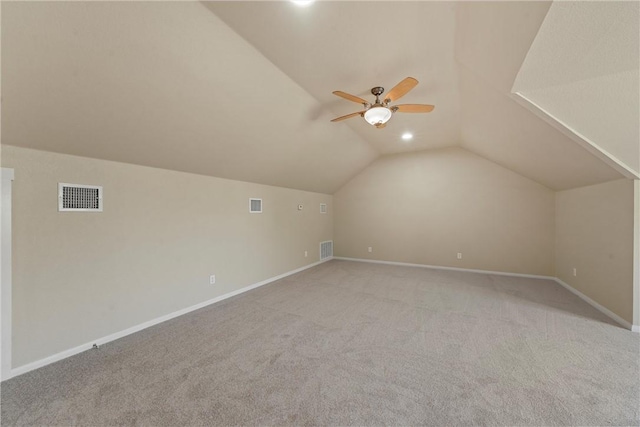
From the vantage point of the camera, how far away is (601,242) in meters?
3.04

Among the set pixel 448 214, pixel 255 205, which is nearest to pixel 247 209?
pixel 255 205

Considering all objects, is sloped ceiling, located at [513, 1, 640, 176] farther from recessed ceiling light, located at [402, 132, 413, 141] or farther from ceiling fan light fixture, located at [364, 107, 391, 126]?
recessed ceiling light, located at [402, 132, 413, 141]

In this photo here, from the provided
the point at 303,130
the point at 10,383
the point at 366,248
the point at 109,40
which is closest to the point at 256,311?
the point at 10,383

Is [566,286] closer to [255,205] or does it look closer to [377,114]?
[377,114]

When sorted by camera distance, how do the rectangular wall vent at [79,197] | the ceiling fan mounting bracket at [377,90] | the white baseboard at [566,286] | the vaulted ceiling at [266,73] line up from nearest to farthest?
the vaulted ceiling at [266,73] < the rectangular wall vent at [79,197] < the ceiling fan mounting bracket at [377,90] < the white baseboard at [566,286]

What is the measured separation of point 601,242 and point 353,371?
373cm

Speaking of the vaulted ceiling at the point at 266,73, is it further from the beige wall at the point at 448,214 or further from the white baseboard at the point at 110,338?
the white baseboard at the point at 110,338

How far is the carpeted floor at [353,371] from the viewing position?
5.05 feet

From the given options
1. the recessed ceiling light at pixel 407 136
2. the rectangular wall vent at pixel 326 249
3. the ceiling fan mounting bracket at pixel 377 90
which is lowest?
the rectangular wall vent at pixel 326 249

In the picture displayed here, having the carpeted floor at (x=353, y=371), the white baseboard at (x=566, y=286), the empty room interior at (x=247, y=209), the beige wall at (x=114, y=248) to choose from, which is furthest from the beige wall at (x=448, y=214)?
the beige wall at (x=114, y=248)

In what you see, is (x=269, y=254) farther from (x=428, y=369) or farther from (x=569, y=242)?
(x=569, y=242)

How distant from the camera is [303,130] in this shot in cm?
338

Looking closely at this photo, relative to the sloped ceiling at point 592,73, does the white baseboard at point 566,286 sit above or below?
below

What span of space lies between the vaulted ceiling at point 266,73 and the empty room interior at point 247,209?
2cm
